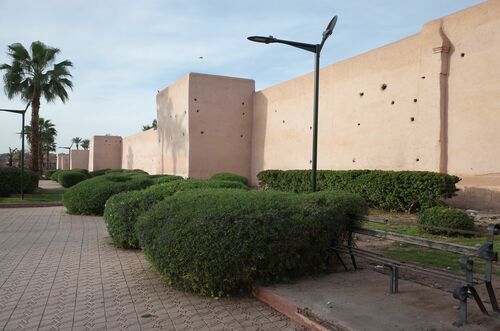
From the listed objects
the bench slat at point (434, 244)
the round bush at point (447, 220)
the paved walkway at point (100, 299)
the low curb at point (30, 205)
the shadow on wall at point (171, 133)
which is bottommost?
the low curb at point (30, 205)

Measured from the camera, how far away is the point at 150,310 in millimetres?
4512

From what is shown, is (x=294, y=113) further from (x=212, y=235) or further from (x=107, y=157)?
(x=107, y=157)

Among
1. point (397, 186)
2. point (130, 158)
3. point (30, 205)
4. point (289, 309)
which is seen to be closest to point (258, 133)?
point (30, 205)

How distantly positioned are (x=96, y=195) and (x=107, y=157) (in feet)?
140

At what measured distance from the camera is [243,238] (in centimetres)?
468

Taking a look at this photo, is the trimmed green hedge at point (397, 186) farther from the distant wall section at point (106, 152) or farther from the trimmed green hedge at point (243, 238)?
the distant wall section at point (106, 152)

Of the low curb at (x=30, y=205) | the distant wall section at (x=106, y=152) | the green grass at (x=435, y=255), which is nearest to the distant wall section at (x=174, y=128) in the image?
the low curb at (x=30, y=205)

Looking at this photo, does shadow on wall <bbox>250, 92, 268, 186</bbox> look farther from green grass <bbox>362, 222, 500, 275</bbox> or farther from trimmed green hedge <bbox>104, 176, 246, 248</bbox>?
green grass <bbox>362, 222, 500, 275</bbox>

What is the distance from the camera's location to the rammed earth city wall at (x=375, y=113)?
38.5 feet

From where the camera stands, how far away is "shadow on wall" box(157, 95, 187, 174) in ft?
84.8

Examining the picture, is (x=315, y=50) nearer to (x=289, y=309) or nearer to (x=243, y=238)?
(x=243, y=238)

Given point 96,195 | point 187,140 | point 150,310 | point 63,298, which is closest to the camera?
point 150,310

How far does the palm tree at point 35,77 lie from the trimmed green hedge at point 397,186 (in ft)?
62.4

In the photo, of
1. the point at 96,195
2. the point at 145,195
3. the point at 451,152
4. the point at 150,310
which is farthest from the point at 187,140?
the point at 150,310
